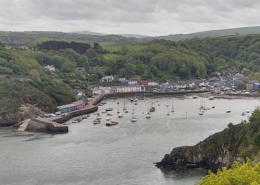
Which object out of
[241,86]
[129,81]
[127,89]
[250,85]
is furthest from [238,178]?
[129,81]

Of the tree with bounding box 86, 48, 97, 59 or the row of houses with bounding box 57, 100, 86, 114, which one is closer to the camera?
the row of houses with bounding box 57, 100, 86, 114

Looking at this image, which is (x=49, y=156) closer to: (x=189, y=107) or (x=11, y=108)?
(x=11, y=108)

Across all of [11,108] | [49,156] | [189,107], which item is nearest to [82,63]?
[189,107]

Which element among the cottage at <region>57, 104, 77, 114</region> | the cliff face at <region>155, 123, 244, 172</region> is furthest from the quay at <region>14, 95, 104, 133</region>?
the cliff face at <region>155, 123, 244, 172</region>

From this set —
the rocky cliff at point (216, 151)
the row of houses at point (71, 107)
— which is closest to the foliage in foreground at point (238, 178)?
the rocky cliff at point (216, 151)

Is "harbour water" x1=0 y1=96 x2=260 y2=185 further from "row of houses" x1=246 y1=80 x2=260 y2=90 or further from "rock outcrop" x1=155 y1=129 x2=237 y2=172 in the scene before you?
"row of houses" x1=246 y1=80 x2=260 y2=90

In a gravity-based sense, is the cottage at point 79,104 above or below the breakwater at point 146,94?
above

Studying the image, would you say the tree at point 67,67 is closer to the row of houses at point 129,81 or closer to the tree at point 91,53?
the row of houses at point 129,81
